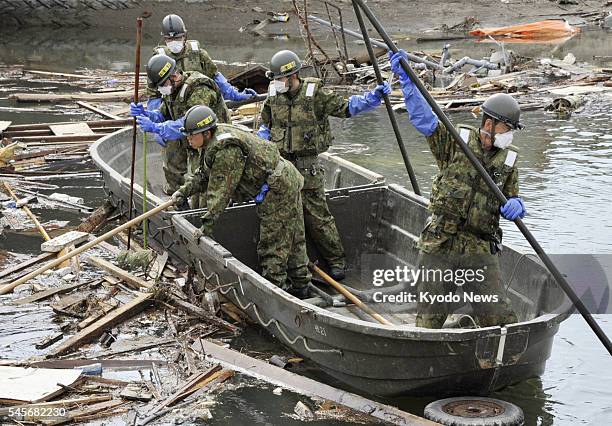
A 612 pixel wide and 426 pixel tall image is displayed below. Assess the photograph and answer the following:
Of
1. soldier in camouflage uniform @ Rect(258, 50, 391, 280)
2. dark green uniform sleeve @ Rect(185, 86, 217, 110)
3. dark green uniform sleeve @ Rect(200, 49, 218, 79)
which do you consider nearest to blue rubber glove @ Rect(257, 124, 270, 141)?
soldier in camouflage uniform @ Rect(258, 50, 391, 280)

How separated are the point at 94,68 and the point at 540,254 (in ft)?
73.7

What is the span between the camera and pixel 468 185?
819 centimetres

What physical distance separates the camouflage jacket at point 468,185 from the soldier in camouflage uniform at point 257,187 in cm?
190

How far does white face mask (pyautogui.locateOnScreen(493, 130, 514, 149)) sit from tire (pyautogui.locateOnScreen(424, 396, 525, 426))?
202 cm

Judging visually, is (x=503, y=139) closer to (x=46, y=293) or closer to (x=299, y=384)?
(x=299, y=384)

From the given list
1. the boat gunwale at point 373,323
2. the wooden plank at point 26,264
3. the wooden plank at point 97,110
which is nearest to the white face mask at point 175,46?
the wooden plank at point 26,264

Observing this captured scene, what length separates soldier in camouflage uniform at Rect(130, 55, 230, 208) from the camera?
11195mm

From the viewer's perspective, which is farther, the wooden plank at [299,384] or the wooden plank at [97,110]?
the wooden plank at [97,110]

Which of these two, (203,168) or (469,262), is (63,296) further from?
(469,262)

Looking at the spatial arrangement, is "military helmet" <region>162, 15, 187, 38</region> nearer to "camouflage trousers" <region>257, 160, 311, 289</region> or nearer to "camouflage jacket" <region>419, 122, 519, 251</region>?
"camouflage trousers" <region>257, 160, 311, 289</region>

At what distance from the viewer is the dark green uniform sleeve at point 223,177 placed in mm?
9453

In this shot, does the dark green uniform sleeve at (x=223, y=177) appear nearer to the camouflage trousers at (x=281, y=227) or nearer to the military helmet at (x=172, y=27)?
the camouflage trousers at (x=281, y=227)

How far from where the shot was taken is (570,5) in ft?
128

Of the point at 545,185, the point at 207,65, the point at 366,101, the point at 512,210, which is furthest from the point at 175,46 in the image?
the point at 512,210
